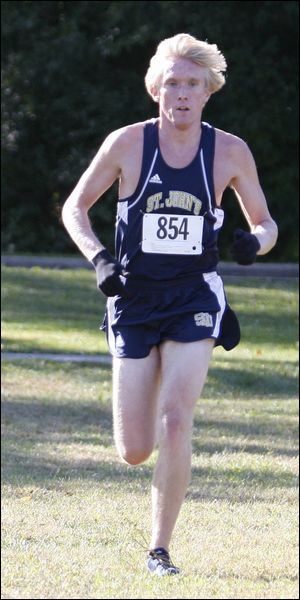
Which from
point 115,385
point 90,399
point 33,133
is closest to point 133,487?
point 115,385

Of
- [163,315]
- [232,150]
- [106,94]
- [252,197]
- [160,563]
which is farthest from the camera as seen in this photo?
[106,94]

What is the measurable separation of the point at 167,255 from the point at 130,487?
2.51m

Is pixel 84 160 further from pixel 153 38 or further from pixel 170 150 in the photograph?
pixel 170 150

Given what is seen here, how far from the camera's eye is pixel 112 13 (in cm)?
2792

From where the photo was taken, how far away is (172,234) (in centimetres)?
511

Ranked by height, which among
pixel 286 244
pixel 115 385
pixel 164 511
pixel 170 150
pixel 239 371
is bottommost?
pixel 286 244

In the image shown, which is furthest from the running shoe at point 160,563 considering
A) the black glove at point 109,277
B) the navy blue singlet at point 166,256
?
the black glove at point 109,277

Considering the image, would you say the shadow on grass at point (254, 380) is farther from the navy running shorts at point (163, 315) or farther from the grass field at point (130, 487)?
the navy running shorts at point (163, 315)

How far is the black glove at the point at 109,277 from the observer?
16.4 ft

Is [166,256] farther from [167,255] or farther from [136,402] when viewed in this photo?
[136,402]

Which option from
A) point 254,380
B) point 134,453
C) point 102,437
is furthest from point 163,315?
point 254,380

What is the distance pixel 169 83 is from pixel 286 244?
75.2 feet

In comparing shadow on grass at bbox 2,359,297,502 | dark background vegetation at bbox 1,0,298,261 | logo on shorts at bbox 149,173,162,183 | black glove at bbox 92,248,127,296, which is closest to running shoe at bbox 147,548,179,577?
black glove at bbox 92,248,127,296

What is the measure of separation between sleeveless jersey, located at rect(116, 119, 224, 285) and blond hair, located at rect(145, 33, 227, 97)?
27cm
